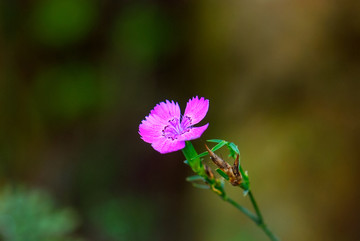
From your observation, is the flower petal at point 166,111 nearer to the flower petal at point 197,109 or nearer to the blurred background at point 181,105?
the flower petal at point 197,109

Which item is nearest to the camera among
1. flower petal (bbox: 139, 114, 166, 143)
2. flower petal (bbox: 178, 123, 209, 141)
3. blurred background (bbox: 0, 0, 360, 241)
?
flower petal (bbox: 178, 123, 209, 141)

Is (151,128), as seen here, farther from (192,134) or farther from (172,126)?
(192,134)

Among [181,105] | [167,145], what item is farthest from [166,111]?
[181,105]

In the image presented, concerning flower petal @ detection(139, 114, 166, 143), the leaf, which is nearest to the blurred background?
flower petal @ detection(139, 114, 166, 143)

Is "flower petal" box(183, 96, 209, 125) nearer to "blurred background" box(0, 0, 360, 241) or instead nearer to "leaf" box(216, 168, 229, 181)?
"leaf" box(216, 168, 229, 181)

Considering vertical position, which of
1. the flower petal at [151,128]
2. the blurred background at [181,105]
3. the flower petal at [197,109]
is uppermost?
the blurred background at [181,105]

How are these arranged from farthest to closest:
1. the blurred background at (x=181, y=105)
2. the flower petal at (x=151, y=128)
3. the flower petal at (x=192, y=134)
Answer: the blurred background at (x=181, y=105) → the flower petal at (x=151, y=128) → the flower petal at (x=192, y=134)

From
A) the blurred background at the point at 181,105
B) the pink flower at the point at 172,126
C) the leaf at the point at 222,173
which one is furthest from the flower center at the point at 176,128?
the blurred background at the point at 181,105
